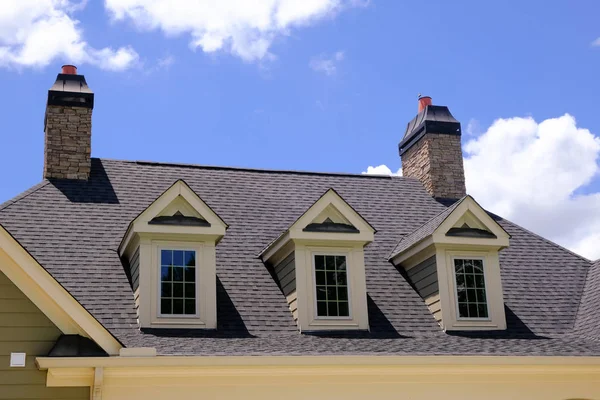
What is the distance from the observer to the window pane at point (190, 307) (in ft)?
41.4

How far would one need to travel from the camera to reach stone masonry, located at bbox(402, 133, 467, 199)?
18.2m

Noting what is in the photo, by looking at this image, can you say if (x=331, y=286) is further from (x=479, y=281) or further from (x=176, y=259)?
(x=479, y=281)

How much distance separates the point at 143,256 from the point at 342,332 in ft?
11.3

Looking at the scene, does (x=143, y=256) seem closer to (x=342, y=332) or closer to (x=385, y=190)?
(x=342, y=332)

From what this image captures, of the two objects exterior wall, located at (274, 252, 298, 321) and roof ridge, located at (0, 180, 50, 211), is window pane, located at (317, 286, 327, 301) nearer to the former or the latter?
exterior wall, located at (274, 252, 298, 321)

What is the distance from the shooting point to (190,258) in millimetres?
12977

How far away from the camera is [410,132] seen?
19.5 m

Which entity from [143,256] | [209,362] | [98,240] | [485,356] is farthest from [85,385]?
[485,356]

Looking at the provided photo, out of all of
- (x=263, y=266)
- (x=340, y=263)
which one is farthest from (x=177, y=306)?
(x=340, y=263)

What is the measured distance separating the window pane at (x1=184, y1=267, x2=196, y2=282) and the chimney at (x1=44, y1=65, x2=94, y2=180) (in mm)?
4033

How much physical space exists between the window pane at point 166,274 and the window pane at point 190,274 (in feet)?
0.80

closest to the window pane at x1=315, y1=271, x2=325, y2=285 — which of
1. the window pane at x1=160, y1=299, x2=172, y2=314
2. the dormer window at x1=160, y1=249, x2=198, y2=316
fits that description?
the dormer window at x1=160, y1=249, x2=198, y2=316

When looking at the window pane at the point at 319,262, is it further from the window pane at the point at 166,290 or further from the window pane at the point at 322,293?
the window pane at the point at 166,290

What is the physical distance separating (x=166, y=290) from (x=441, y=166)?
8.22 meters
